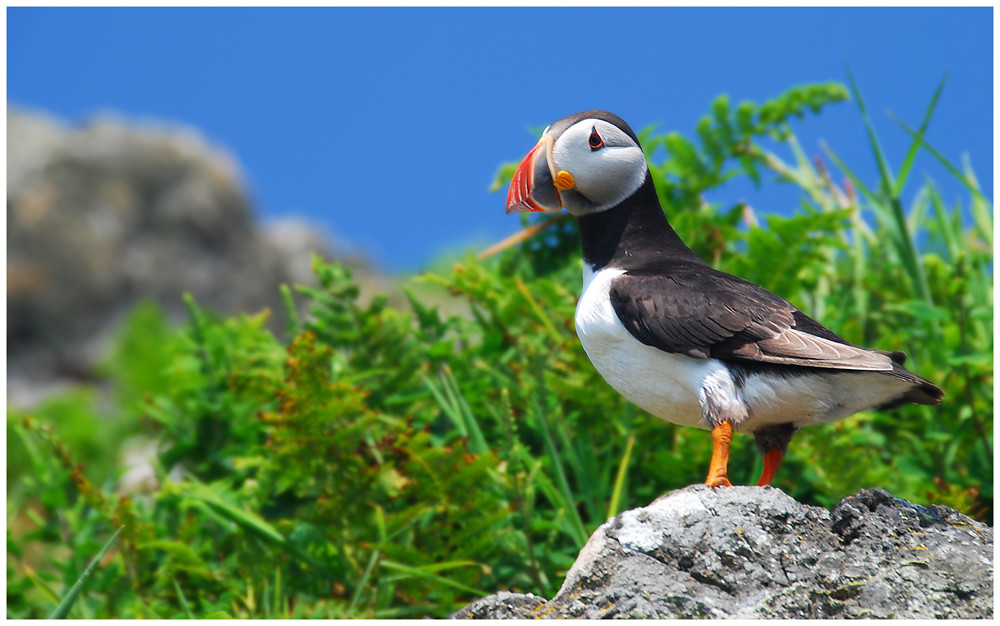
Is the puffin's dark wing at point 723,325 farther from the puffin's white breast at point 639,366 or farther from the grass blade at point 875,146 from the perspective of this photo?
the grass blade at point 875,146

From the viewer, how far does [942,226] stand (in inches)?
267

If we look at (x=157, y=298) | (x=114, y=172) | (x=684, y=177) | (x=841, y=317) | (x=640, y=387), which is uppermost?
(x=114, y=172)

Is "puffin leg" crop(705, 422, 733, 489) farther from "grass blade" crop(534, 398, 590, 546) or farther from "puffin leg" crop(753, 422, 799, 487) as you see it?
"grass blade" crop(534, 398, 590, 546)

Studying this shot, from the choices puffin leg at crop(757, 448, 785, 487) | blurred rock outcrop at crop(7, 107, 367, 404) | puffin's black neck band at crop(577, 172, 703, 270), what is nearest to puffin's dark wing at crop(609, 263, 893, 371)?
puffin's black neck band at crop(577, 172, 703, 270)

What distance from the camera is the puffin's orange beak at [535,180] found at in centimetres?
385

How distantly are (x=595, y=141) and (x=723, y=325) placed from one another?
3.16ft

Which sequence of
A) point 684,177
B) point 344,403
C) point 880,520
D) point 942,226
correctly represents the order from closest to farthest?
1. point 880,520
2. point 344,403
3. point 684,177
4. point 942,226

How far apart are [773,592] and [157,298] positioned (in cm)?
1426

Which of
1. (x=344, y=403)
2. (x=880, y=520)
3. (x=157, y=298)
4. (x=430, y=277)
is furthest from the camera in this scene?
(x=157, y=298)

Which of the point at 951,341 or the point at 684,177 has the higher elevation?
the point at 684,177

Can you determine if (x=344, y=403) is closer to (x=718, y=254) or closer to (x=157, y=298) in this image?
(x=718, y=254)

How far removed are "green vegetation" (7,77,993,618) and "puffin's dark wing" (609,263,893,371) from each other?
914 millimetres

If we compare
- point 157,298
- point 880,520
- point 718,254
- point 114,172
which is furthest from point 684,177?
point 114,172

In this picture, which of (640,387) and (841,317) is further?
(841,317)
